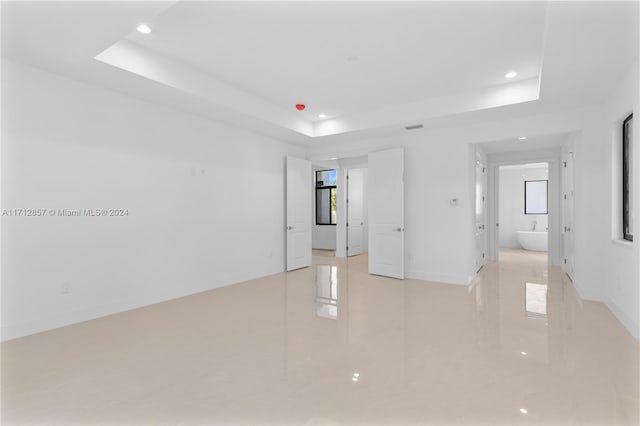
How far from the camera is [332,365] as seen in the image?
2551mm

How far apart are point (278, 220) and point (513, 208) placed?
820 centimetres

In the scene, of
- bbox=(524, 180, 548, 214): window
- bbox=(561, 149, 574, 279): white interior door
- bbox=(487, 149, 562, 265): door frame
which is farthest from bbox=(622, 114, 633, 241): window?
bbox=(524, 180, 548, 214): window

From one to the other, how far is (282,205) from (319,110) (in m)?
1.98

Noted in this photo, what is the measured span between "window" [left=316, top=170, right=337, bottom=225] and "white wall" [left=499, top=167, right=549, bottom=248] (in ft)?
17.9

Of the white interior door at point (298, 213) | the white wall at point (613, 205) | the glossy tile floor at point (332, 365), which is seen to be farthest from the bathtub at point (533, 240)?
the white interior door at point (298, 213)

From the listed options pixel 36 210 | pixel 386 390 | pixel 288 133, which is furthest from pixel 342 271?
pixel 36 210

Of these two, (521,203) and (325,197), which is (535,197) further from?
(325,197)

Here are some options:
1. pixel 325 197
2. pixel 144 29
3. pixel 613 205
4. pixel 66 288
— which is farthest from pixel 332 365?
pixel 325 197

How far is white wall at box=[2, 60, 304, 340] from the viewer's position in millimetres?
3203

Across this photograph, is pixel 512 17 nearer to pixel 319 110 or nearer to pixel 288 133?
pixel 319 110

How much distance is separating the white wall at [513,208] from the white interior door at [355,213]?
4869 mm

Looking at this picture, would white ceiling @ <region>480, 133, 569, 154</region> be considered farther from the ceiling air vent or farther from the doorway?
the doorway

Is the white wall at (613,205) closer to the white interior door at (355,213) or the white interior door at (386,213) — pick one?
the white interior door at (386,213)

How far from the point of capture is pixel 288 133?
5.85 meters
